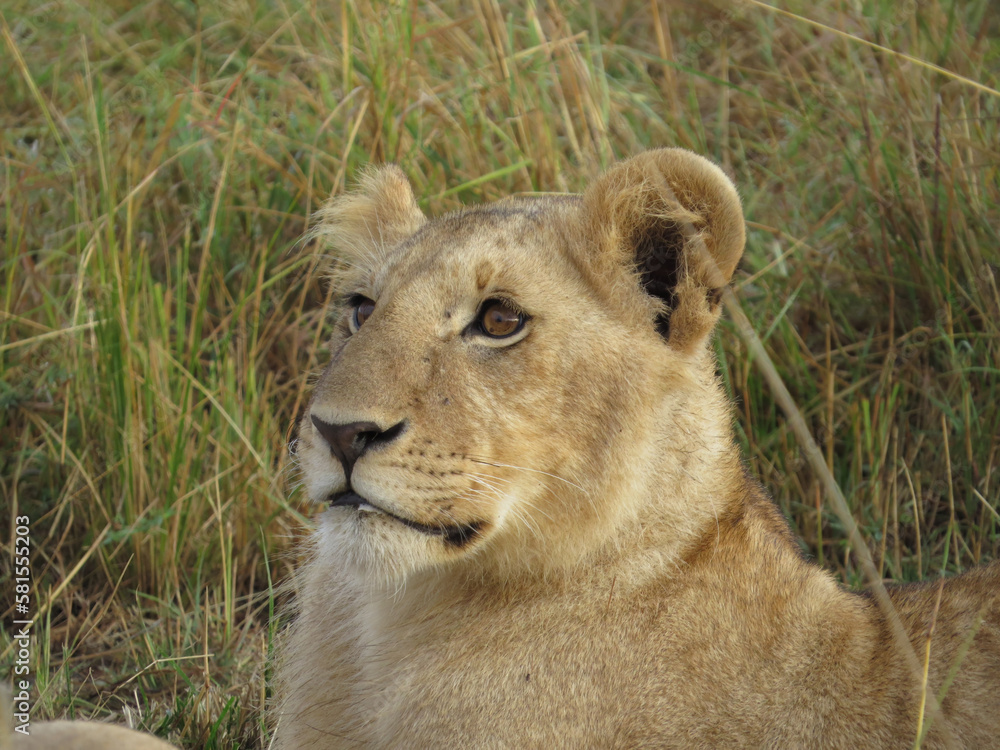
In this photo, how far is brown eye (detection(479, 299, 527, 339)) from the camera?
291 centimetres

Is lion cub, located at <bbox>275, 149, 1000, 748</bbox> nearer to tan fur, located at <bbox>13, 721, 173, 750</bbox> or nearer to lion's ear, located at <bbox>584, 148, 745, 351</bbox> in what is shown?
lion's ear, located at <bbox>584, 148, 745, 351</bbox>

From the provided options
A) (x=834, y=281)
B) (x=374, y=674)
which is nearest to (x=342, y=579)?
(x=374, y=674)

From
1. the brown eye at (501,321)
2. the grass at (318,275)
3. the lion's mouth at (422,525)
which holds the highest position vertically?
the brown eye at (501,321)

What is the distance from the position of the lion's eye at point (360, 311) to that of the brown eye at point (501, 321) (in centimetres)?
45

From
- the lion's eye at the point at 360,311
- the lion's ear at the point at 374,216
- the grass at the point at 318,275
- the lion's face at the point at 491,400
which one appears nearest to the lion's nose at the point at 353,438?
the lion's face at the point at 491,400

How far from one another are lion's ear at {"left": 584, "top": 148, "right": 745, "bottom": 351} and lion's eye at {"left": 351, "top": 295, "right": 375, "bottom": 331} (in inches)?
25.5

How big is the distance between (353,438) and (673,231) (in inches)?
37.6

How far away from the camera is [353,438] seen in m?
2.66

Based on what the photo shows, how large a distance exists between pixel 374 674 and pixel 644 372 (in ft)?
3.23

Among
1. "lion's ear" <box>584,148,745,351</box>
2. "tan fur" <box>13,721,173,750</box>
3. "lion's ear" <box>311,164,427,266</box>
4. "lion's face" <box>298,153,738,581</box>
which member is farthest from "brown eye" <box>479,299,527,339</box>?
"tan fur" <box>13,721,173,750</box>

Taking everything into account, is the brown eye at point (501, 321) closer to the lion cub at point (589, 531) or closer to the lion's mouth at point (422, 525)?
the lion cub at point (589, 531)

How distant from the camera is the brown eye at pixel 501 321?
2.91 meters

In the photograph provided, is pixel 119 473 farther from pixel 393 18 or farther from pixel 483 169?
pixel 393 18

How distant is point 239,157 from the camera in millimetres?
5766
